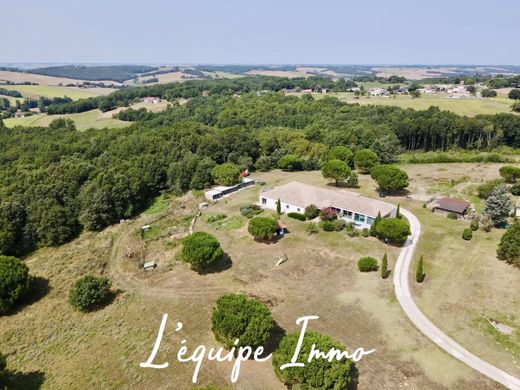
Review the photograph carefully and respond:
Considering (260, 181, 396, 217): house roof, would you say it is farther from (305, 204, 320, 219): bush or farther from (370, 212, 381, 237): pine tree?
(370, 212, 381, 237): pine tree

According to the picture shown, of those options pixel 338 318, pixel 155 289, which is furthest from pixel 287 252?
pixel 155 289

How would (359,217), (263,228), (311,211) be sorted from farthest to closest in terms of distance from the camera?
(311,211) → (359,217) → (263,228)

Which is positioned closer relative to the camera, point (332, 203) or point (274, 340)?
point (274, 340)

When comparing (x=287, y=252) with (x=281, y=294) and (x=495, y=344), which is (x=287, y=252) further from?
→ (x=495, y=344)

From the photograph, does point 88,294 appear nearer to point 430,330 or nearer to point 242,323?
point 242,323

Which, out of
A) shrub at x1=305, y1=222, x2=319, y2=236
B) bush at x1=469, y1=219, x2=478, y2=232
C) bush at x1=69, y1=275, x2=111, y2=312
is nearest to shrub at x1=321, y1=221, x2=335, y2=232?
shrub at x1=305, y1=222, x2=319, y2=236

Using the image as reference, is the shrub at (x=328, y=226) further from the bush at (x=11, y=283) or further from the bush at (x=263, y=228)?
the bush at (x=11, y=283)

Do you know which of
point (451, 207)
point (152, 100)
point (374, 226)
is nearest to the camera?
point (374, 226)

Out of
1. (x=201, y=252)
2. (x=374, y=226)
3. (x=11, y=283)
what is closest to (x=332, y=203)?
(x=374, y=226)
